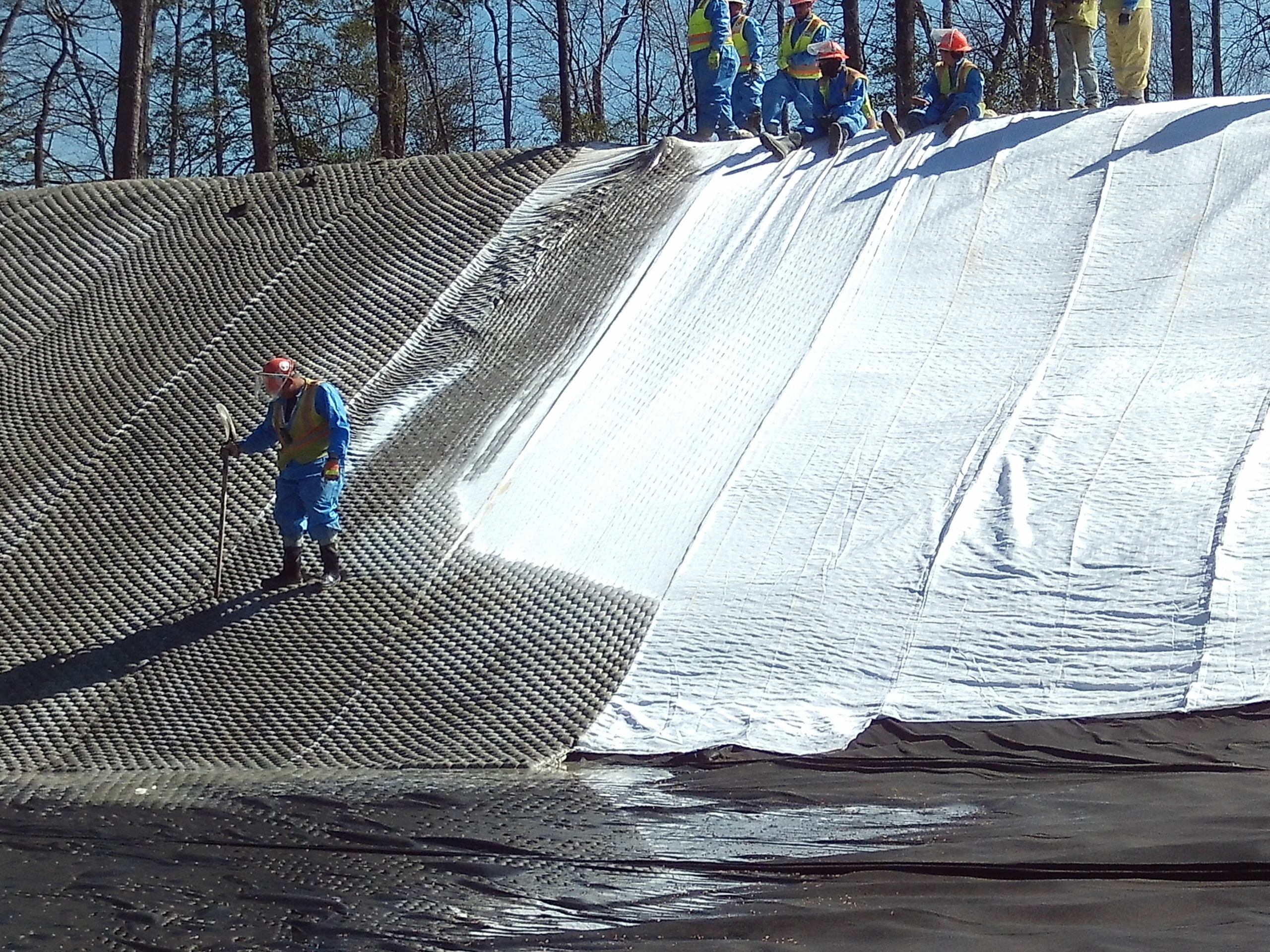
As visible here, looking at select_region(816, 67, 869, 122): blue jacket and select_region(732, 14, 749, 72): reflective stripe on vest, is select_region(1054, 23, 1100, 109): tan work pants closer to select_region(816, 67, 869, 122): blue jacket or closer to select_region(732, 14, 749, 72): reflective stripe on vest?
select_region(816, 67, 869, 122): blue jacket

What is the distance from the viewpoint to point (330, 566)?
7.07 metres

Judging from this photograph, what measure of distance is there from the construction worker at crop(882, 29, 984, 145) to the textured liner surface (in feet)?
5.22

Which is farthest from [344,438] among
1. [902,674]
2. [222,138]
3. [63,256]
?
[222,138]

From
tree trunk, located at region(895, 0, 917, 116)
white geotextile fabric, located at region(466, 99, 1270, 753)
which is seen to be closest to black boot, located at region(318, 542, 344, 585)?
white geotextile fabric, located at region(466, 99, 1270, 753)

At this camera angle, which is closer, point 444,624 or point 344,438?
point 444,624

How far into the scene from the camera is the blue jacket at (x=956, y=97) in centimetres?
1057

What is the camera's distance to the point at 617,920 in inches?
145

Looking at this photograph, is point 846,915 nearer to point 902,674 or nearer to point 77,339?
point 902,674

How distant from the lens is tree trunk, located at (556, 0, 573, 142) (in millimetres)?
22734

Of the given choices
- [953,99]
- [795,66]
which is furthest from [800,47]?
[953,99]

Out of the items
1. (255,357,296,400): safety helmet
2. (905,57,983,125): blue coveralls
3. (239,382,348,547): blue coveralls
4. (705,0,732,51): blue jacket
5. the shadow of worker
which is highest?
(705,0,732,51): blue jacket

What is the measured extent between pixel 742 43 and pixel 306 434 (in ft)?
21.8

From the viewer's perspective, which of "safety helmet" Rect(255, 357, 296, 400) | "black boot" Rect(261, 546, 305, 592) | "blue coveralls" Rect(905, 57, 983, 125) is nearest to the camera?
"black boot" Rect(261, 546, 305, 592)

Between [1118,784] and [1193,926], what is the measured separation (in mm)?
1285
